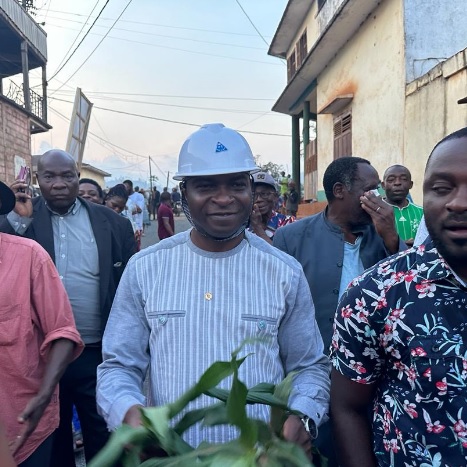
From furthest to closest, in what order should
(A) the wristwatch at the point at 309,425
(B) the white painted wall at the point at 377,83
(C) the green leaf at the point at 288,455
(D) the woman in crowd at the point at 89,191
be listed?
1. (B) the white painted wall at the point at 377,83
2. (D) the woman in crowd at the point at 89,191
3. (A) the wristwatch at the point at 309,425
4. (C) the green leaf at the point at 288,455

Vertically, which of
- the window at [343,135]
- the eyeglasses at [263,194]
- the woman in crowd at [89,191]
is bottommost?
the eyeglasses at [263,194]

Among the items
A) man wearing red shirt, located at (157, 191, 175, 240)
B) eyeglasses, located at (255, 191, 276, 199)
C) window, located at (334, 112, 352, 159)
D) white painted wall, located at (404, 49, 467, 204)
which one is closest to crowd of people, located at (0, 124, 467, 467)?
eyeglasses, located at (255, 191, 276, 199)

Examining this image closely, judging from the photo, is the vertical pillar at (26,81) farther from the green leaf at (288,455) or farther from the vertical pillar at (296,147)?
the green leaf at (288,455)

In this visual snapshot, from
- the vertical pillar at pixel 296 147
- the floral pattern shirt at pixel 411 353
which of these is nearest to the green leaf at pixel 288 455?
the floral pattern shirt at pixel 411 353

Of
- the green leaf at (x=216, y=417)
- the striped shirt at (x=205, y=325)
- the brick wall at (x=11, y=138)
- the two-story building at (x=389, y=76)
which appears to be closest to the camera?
the green leaf at (x=216, y=417)

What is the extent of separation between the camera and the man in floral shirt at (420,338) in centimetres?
144

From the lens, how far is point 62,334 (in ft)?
8.06

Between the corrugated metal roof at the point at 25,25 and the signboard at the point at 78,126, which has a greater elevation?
the corrugated metal roof at the point at 25,25

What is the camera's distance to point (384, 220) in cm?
320

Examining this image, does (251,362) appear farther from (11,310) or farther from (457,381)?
(11,310)

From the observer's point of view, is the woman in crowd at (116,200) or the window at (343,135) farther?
the window at (343,135)

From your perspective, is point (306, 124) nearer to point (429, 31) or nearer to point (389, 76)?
point (389, 76)

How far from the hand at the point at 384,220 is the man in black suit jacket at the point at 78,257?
1.57 metres

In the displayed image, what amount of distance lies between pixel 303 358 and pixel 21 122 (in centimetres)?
Answer: 1885
